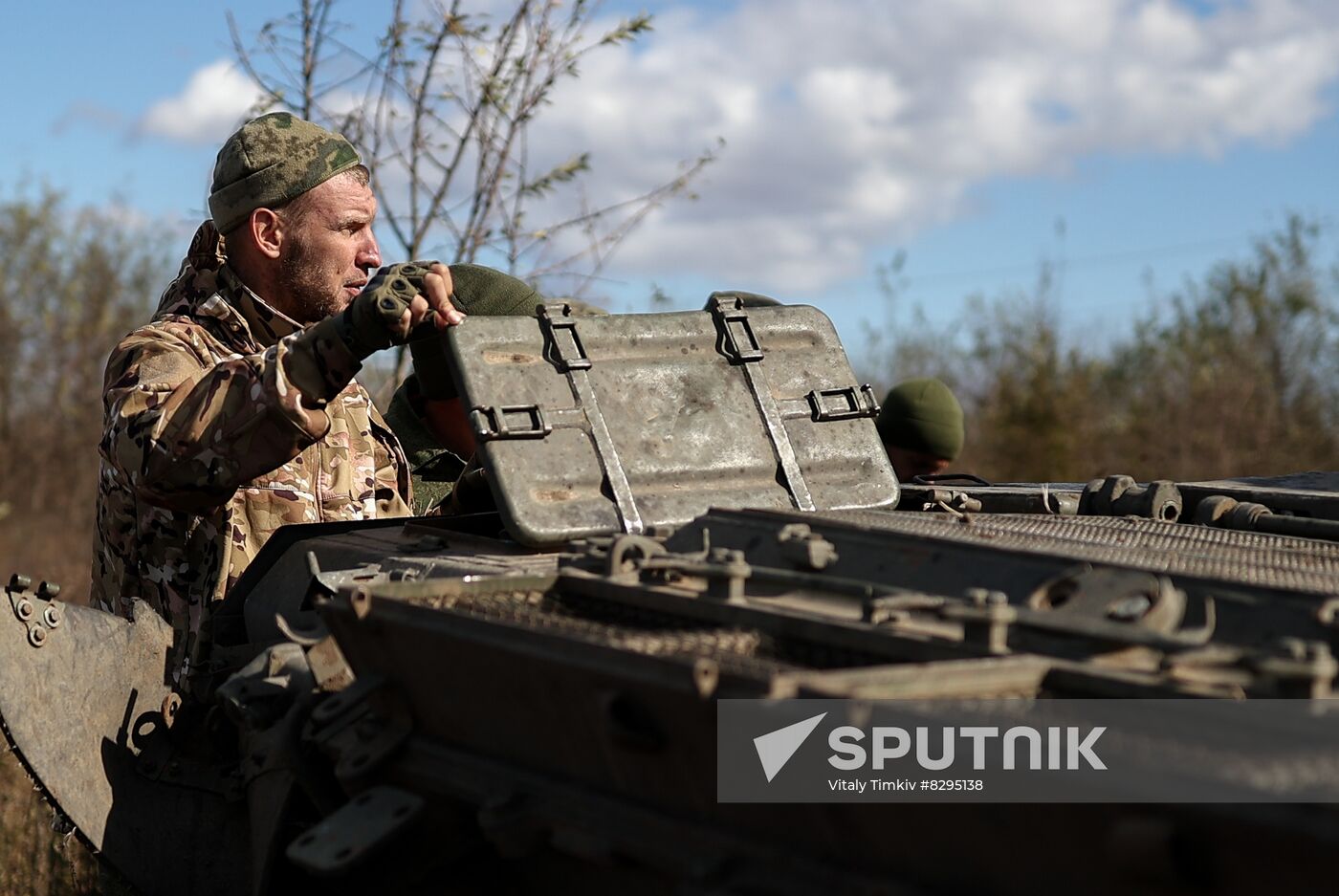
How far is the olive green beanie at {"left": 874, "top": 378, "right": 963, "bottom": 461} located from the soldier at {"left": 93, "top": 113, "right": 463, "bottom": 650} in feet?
12.4

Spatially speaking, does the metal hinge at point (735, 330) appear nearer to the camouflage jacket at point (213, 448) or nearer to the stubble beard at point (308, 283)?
the camouflage jacket at point (213, 448)

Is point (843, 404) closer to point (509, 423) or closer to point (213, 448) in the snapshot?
point (509, 423)

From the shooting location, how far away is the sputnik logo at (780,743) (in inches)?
82.2

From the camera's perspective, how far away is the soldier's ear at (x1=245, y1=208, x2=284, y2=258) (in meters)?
4.59

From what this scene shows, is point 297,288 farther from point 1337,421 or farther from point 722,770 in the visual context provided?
point 1337,421

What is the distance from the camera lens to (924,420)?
805 centimetres

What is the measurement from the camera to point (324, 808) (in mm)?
3041

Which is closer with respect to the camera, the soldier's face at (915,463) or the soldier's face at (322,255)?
the soldier's face at (322,255)

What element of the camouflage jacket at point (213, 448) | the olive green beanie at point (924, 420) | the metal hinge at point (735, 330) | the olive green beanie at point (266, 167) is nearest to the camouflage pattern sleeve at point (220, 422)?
the camouflage jacket at point (213, 448)

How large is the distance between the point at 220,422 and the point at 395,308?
1.75 feet

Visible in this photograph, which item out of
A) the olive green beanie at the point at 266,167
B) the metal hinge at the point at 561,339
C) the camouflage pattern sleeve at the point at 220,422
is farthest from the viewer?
the olive green beanie at the point at 266,167

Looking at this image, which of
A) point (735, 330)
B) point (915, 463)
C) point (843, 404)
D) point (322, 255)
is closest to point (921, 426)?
point (915, 463)

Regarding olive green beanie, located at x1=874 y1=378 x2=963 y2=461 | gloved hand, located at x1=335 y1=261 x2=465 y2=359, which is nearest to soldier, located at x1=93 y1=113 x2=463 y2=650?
gloved hand, located at x1=335 y1=261 x2=465 y2=359

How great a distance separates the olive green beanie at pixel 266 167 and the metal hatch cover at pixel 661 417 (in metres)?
1.14
